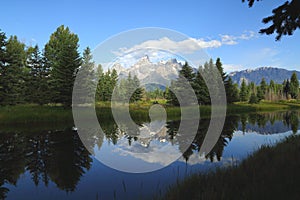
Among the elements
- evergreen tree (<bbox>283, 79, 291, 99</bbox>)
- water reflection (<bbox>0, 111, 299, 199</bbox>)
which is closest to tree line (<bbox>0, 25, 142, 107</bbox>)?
water reflection (<bbox>0, 111, 299, 199</bbox>)

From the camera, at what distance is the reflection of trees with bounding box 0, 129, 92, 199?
24.3 ft

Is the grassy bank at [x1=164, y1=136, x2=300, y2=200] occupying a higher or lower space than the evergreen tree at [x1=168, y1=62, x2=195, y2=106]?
lower

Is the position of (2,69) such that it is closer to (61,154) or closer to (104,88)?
(61,154)

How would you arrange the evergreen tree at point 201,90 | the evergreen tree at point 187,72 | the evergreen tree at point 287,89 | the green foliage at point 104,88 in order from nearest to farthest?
the evergreen tree at point 201,90 < the evergreen tree at point 187,72 < the green foliage at point 104,88 < the evergreen tree at point 287,89

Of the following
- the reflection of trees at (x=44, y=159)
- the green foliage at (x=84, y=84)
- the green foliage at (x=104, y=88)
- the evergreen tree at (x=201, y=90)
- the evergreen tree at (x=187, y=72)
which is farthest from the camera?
the green foliage at (x=104, y=88)

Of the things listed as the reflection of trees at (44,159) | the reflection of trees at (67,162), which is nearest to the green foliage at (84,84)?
the reflection of trees at (44,159)

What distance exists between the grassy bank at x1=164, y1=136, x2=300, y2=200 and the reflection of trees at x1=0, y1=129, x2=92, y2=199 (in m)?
3.87

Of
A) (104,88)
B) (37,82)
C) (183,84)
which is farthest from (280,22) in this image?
(104,88)

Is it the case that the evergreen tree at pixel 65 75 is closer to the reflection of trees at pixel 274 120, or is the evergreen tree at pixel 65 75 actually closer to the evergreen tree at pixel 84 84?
the evergreen tree at pixel 84 84

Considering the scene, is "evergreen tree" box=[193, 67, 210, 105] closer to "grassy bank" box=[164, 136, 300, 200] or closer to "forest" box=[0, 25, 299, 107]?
"forest" box=[0, 25, 299, 107]

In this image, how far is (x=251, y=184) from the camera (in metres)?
4.48

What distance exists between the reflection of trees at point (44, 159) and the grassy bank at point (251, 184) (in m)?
3.87

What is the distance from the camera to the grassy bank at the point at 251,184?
395cm

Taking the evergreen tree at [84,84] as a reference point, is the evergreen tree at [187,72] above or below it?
above
